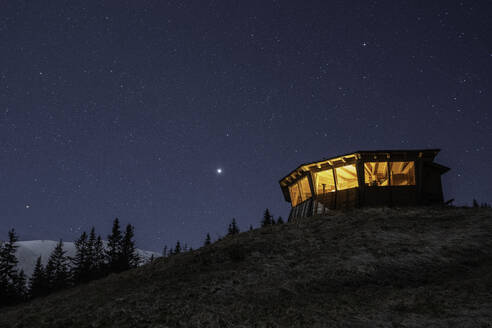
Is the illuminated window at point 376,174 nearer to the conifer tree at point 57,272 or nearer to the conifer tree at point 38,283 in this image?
the conifer tree at point 57,272

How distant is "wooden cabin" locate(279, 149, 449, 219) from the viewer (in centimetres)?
2534

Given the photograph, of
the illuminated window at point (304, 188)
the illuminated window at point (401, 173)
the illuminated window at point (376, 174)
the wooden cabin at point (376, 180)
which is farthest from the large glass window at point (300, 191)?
the illuminated window at point (401, 173)

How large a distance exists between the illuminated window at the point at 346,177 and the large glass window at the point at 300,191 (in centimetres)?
324

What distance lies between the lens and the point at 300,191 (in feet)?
100

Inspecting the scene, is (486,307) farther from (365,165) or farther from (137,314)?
(365,165)

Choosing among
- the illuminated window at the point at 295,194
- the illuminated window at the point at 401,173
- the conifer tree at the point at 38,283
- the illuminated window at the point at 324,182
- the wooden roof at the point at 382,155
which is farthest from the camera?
the conifer tree at the point at 38,283

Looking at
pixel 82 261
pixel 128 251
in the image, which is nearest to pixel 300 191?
pixel 128 251

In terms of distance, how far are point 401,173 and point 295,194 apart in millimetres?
10117

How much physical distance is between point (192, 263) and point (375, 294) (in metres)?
8.62

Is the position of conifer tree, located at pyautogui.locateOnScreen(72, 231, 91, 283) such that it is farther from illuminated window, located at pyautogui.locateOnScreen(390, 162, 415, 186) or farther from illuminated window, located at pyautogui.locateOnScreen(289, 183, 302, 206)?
illuminated window, located at pyautogui.locateOnScreen(390, 162, 415, 186)

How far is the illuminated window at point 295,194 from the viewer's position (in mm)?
31152

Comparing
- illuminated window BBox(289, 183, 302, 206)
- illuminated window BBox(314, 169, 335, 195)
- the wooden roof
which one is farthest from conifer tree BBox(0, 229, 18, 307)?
the wooden roof

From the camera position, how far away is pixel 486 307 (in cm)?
856

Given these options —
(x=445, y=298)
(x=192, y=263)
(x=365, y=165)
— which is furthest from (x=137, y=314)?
(x=365, y=165)
